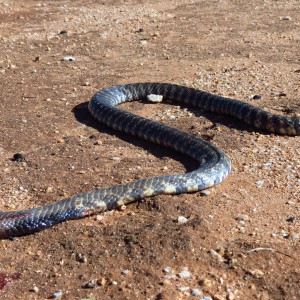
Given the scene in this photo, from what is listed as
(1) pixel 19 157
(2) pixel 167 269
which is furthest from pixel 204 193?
(1) pixel 19 157

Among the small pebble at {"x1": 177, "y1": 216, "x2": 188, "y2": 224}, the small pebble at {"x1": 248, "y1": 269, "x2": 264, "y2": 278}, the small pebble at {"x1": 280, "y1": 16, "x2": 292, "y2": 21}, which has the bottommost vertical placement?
the small pebble at {"x1": 280, "y1": 16, "x2": 292, "y2": 21}

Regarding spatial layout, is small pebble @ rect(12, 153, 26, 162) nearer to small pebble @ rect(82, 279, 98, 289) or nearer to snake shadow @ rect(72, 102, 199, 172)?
snake shadow @ rect(72, 102, 199, 172)

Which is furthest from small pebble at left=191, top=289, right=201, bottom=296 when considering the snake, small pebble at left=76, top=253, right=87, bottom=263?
the snake

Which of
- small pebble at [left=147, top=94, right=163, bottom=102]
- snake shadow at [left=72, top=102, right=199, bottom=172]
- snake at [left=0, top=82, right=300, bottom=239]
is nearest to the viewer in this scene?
snake at [left=0, top=82, right=300, bottom=239]

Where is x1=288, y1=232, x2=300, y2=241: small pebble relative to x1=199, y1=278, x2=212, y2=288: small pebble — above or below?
below

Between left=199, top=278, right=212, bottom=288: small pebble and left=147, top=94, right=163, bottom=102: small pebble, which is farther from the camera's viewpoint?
left=147, top=94, right=163, bottom=102: small pebble

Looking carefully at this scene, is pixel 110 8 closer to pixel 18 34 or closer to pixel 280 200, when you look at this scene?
pixel 18 34

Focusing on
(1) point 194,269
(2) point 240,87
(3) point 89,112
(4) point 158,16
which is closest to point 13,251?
(1) point 194,269
